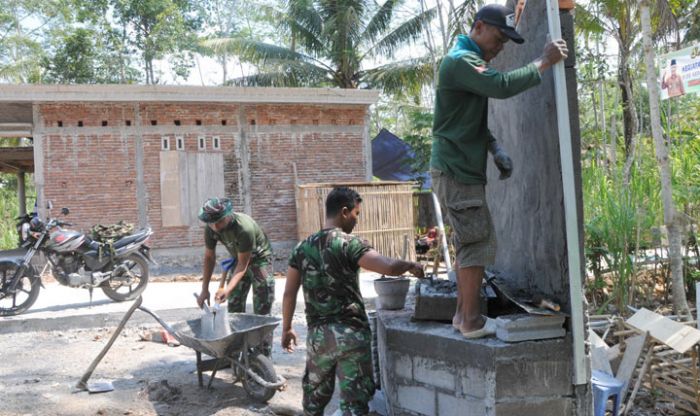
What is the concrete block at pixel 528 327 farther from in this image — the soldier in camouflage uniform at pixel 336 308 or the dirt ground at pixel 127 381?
the dirt ground at pixel 127 381

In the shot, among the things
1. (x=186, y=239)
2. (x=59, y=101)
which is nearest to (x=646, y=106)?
(x=186, y=239)

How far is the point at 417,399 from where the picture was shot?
3.77m

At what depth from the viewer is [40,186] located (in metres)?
11.6

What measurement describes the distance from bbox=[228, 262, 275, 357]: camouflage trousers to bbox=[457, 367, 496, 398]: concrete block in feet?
8.34

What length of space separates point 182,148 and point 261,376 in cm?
875

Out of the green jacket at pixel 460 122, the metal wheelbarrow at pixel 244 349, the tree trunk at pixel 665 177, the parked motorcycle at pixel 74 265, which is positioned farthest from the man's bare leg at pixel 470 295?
the parked motorcycle at pixel 74 265

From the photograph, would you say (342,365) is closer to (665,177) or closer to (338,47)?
(665,177)

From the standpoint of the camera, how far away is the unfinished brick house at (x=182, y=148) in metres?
11.8

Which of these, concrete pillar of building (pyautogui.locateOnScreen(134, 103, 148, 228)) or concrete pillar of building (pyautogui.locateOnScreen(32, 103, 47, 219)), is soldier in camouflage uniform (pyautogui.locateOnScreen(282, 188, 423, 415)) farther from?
concrete pillar of building (pyautogui.locateOnScreen(32, 103, 47, 219))

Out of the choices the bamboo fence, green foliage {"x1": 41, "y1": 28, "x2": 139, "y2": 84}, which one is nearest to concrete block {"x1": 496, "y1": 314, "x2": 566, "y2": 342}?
the bamboo fence

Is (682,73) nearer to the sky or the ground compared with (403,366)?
nearer to the sky

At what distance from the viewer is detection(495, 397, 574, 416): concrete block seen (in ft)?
10.8

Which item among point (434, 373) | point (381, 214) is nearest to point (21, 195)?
point (381, 214)

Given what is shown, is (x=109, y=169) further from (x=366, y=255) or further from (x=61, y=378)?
(x=366, y=255)
